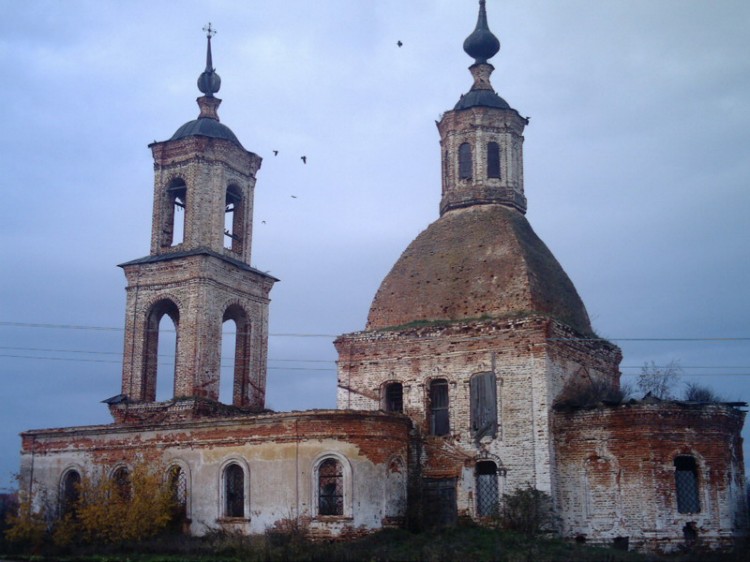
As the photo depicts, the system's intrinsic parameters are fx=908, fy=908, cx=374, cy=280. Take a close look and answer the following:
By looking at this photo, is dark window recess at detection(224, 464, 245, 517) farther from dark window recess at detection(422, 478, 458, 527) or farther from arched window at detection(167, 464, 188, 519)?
dark window recess at detection(422, 478, 458, 527)

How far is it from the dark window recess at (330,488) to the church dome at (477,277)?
16.2ft

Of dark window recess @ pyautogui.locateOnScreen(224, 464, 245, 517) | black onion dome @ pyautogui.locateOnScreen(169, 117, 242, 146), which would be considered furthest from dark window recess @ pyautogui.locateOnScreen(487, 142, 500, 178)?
dark window recess @ pyautogui.locateOnScreen(224, 464, 245, 517)

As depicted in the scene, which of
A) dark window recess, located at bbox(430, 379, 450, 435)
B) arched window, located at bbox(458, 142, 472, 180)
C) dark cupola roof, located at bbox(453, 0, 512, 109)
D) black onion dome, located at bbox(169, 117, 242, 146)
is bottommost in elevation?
dark window recess, located at bbox(430, 379, 450, 435)

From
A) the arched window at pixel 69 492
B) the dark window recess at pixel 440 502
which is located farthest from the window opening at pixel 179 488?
the dark window recess at pixel 440 502

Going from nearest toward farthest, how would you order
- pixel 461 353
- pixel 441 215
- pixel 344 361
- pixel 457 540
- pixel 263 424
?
pixel 457 540, pixel 263 424, pixel 461 353, pixel 344 361, pixel 441 215

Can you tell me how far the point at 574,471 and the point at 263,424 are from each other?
7372mm

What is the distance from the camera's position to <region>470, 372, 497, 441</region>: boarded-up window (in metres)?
22.1

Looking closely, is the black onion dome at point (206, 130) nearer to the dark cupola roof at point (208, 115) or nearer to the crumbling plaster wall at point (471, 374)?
the dark cupola roof at point (208, 115)

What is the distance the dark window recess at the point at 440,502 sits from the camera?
21.9 m

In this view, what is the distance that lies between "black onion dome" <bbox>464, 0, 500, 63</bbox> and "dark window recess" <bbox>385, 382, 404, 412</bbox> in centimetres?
1104

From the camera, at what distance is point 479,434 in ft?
72.4

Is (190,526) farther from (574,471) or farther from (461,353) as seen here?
(574,471)

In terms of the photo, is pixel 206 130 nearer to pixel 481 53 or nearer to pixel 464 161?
pixel 464 161

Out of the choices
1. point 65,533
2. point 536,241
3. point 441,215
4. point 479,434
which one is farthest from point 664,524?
point 65,533
